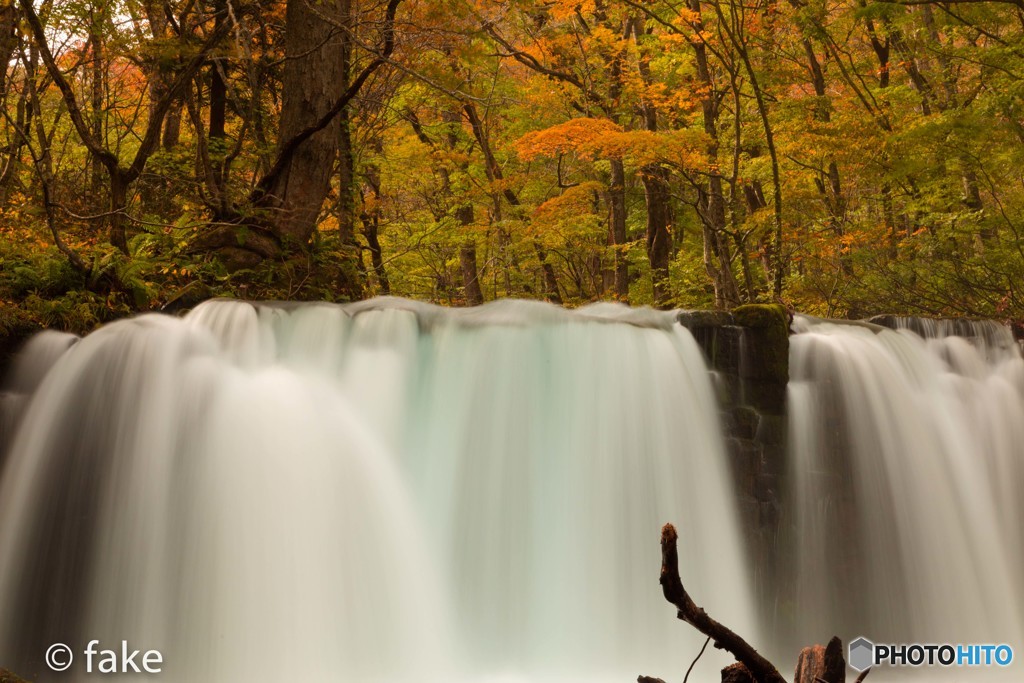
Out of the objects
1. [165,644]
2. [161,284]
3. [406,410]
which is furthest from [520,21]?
[165,644]

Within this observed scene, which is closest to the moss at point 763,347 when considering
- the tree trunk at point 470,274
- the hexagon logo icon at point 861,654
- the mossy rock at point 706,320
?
the mossy rock at point 706,320

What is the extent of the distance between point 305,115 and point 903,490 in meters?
7.89

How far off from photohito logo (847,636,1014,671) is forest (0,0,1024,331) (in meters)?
5.91

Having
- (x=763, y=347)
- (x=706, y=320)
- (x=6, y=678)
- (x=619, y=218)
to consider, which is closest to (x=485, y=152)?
(x=619, y=218)

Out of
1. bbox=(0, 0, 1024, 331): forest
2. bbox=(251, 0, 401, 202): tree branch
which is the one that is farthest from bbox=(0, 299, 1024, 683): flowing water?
bbox=(251, 0, 401, 202): tree branch

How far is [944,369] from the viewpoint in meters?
8.12

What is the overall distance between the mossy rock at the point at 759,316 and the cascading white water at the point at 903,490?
1.79 ft

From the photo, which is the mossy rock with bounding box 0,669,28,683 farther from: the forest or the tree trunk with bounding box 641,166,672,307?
the tree trunk with bounding box 641,166,672,307

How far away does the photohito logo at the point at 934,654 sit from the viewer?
646cm

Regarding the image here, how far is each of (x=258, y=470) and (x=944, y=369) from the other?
6881 millimetres

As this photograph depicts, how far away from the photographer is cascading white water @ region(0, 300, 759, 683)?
539cm

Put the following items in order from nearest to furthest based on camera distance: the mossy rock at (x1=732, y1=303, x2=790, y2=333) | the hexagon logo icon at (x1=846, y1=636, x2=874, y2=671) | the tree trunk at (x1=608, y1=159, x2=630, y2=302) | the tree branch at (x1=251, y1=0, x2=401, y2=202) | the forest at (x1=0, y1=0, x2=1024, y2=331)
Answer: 1. the hexagon logo icon at (x1=846, y1=636, x2=874, y2=671)
2. the mossy rock at (x1=732, y1=303, x2=790, y2=333)
3. the forest at (x1=0, y1=0, x2=1024, y2=331)
4. the tree branch at (x1=251, y1=0, x2=401, y2=202)
5. the tree trunk at (x1=608, y1=159, x2=630, y2=302)

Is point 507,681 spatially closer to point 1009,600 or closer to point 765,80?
point 1009,600

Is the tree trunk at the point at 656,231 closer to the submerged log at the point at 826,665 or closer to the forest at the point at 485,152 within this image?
the forest at the point at 485,152
